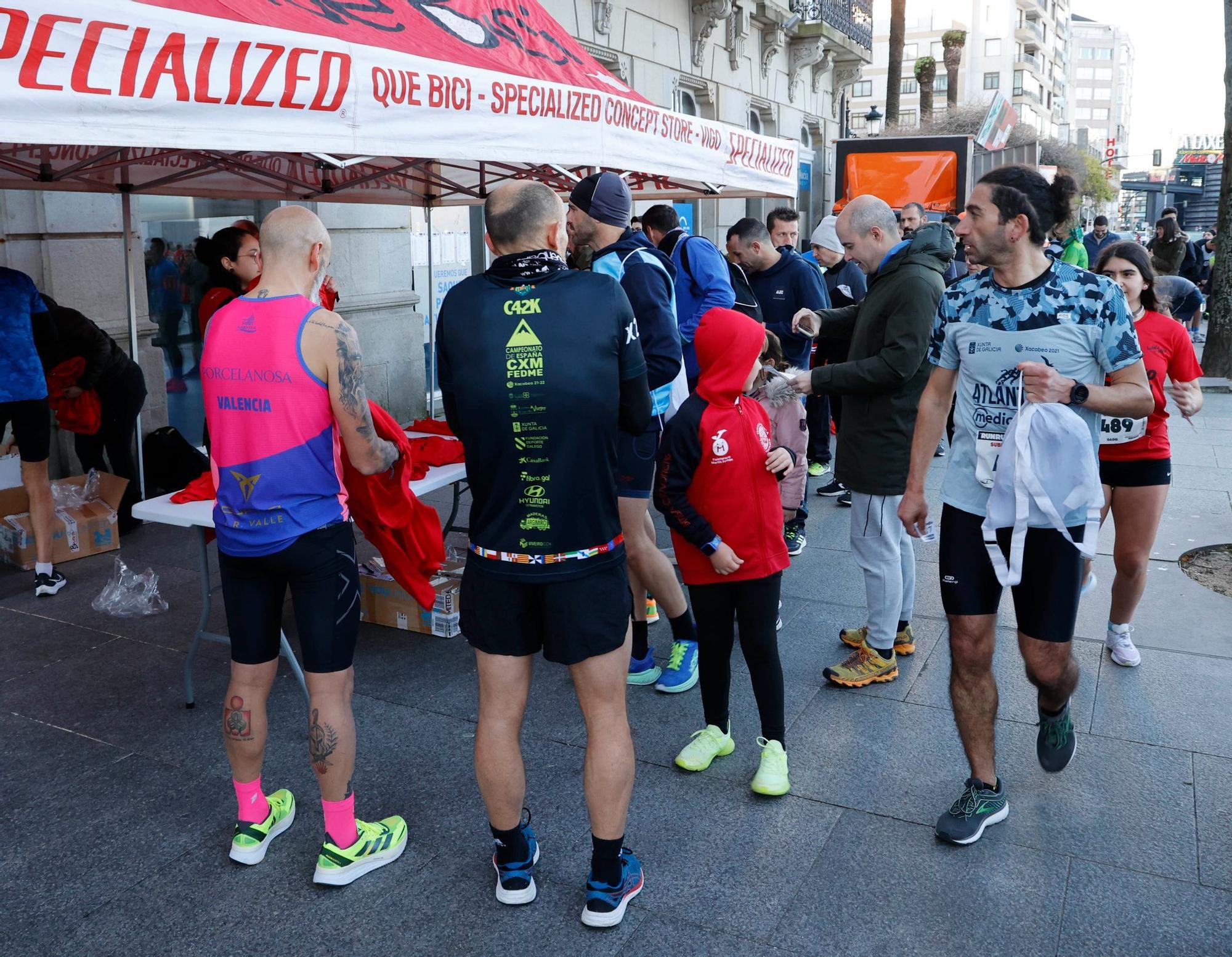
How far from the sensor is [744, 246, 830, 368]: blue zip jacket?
22.8ft

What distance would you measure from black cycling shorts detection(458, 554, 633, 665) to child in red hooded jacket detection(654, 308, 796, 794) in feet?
2.15

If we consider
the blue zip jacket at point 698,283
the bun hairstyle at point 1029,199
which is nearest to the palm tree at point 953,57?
the blue zip jacket at point 698,283

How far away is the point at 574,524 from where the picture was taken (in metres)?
2.59

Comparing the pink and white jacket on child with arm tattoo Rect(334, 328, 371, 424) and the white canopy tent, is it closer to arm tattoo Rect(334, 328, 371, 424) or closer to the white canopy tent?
arm tattoo Rect(334, 328, 371, 424)

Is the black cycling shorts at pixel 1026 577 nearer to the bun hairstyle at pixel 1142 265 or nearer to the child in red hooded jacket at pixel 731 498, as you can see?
the child in red hooded jacket at pixel 731 498

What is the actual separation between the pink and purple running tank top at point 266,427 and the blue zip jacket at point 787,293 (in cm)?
459

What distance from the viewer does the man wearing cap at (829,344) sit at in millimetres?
7355

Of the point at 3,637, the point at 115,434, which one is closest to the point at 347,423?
the point at 3,637

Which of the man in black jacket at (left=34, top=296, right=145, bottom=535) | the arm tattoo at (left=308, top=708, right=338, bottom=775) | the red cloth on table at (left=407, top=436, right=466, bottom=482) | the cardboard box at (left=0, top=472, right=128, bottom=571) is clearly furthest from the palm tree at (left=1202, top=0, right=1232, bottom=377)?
the arm tattoo at (left=308, top=708, right=338, bottom=775)

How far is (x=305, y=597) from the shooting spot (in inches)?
114

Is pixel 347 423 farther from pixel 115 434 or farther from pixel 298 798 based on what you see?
pixel 115 434

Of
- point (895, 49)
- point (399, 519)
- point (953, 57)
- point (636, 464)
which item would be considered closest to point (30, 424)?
point (399, 519)

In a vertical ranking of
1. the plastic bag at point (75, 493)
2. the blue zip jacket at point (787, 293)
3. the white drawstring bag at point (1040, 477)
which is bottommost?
the plastic bag at point (75, 493)

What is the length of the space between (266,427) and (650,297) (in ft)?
5.62
